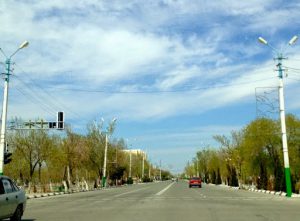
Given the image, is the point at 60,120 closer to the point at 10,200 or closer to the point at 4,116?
the point at 4,116

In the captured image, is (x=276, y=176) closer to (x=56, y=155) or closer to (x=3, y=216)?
(x=56, y=155)

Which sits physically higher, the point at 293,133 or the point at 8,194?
the point at 293,133

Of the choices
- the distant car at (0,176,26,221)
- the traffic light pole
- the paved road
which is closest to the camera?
the distant car at (0,176,26,221)

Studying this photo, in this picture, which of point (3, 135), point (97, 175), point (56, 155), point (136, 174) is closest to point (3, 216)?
point (3, 135)

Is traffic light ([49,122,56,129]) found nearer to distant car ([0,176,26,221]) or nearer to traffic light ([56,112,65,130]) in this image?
traffic light ([56,112,65,130])

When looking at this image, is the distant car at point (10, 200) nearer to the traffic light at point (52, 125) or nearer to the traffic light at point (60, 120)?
the traffic light at point (60, 120)

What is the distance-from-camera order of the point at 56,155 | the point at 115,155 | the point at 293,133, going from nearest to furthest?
1. the point at 293,133
2. the point at 56,155
3. the point at 115,155

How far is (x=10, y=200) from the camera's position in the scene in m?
16.2

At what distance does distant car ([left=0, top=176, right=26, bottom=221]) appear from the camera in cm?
1561

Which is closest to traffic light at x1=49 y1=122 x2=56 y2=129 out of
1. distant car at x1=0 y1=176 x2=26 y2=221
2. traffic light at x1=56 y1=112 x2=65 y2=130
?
traffic light at x1=56 y1=112 x2=65 y2=130

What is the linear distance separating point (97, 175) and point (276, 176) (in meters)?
45.9

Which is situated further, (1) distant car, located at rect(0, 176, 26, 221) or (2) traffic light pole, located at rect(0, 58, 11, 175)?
(2) traffic light pole, located at rect(0, 58, 11, 175)

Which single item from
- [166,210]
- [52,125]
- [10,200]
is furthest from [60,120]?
[10,200]

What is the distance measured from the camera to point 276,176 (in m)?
55.1
